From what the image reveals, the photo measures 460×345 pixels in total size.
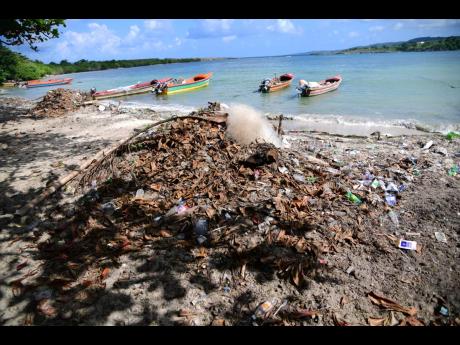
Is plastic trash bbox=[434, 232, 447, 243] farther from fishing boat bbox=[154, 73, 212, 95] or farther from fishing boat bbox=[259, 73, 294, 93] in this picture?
fishing boat bbox=[154, 73, 212, 95]

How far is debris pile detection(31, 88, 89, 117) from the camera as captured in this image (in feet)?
51.1

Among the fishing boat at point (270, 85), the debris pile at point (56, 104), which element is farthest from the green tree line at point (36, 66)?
the fishing boat at point (270, 85)

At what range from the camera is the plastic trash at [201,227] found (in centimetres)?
425

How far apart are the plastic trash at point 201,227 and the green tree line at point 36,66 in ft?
36.1

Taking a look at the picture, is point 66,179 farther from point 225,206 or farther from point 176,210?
point 225,206

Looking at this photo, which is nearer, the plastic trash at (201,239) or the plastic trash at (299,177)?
the plastic trash at (201,239)

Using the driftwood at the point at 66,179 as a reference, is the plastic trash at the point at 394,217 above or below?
below

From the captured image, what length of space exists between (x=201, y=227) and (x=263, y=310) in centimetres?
155

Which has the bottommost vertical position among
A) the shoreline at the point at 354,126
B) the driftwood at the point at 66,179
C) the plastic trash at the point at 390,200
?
the shoreline at the point at 354,126

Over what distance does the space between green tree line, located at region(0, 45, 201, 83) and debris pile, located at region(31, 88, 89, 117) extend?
2111 mm

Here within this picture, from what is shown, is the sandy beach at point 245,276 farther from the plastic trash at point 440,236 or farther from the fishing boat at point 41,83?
the fishing boat at point 41,83

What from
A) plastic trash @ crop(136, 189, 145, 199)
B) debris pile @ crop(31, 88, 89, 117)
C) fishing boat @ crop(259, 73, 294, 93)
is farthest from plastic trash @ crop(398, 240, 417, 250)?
fishing boat @ crop(259, 73, 294, 93)
